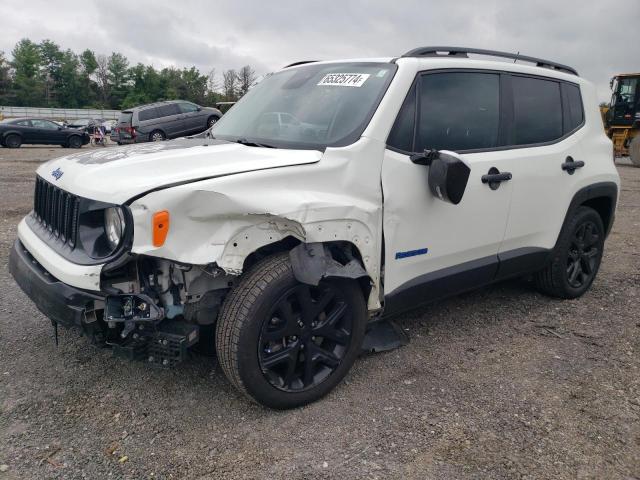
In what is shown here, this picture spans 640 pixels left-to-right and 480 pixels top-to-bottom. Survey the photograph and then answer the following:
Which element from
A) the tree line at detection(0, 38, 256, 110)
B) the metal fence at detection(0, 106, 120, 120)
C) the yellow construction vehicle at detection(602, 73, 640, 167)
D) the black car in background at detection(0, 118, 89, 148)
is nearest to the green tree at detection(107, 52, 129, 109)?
the tree line at detection(0, 38, 256, 110)

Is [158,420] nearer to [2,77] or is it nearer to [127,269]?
[127,269]

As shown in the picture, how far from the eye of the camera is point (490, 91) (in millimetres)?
3508

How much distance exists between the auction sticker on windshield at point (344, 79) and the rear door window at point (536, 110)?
1210 millimetres

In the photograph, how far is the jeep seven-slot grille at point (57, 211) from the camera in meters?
2.59

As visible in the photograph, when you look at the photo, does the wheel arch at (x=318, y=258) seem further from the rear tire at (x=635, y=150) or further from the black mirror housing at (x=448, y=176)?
Answer: the rear tire at (x=635, y=150)

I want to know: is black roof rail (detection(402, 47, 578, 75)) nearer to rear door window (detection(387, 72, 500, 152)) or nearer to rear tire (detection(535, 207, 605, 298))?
rear door window (detection(387, 72, 500, 152))

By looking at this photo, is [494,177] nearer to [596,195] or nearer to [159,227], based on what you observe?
[596,195]

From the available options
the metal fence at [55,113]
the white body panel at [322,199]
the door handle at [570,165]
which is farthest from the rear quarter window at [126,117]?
the metal fence at [55,113]

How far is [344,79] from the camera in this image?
3.22m

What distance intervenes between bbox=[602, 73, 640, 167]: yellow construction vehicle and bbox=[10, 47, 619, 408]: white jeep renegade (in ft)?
53.5

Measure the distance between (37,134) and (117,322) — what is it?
2258cm

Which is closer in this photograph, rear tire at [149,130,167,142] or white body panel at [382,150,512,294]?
white body panel at [382,150,512,294]

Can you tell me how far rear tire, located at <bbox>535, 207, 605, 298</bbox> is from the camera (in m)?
4.19

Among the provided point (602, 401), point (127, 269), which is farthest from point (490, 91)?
point (127, 269)
